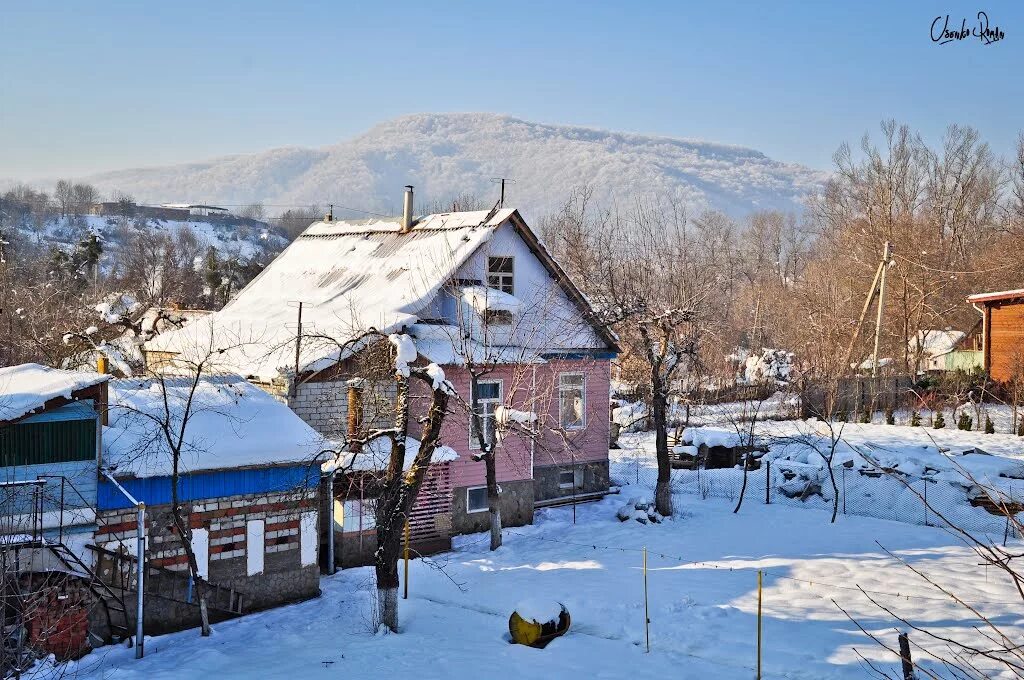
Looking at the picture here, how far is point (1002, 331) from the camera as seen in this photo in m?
37.4

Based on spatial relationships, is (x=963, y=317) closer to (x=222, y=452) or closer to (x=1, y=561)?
(x=222, y=452)

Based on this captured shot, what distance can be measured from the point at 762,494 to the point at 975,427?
11086mm

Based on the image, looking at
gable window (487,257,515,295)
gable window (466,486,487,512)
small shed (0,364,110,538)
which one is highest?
gable window (487,257,515,295)

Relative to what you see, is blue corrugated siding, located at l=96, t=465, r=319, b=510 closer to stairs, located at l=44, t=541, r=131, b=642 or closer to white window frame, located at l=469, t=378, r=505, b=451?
stairs, located at l=44, t=541, r=131, b=642

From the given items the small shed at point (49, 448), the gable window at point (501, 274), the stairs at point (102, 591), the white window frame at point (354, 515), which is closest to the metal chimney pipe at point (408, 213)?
the gable window at point (501, 274)

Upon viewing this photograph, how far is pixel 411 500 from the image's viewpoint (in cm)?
1519

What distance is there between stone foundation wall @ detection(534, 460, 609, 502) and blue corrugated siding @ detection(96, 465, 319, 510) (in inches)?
362

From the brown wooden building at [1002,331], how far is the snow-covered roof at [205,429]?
3088 centimetres

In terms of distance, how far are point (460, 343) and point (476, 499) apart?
412cm

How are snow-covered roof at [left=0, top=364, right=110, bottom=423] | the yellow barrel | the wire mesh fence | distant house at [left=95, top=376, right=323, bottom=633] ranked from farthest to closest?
the wire mesh fence, distant house at [left=95, top=376, right=323, bottom=633], the yellow barrel, snow-covered roof at [left=0, top=364, right=110, bottom=423]

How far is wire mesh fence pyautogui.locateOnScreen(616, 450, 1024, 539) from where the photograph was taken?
21938mm

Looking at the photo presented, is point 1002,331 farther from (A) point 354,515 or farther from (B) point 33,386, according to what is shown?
(B) point 33,386

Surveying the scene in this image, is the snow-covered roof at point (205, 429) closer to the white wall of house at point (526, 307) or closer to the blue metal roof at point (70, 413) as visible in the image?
the blue metal roof at point (70, 413)

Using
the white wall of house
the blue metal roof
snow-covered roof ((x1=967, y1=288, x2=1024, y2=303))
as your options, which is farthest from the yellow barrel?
snow-covered roof ((x1=967, y1=288, x2=1024, y2=303))
